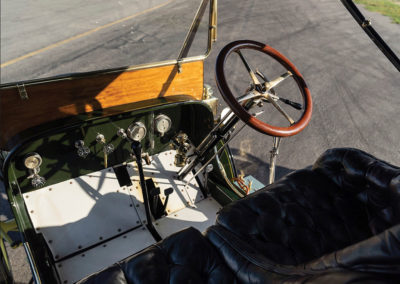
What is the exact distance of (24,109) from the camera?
190 cm

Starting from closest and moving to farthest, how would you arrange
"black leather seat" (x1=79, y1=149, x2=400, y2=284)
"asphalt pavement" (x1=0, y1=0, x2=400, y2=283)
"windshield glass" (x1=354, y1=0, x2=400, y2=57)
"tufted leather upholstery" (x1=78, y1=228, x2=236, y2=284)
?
"black leather seat" (x1=79, y1=149, x2=400, y2=284)
"tufted leather upholstery" (x1=78, y1=228, x2=236, y2=284)
"asphalt pavement" (x1=0, y1=0, x2=400, y2=283)
"windshield glass" (x1=354, y1=0, x2=400, y2=57)

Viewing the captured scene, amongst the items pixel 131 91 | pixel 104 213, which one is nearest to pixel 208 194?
pixel 104 213

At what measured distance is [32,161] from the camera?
6.42ft

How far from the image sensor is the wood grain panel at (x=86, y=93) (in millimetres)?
1881

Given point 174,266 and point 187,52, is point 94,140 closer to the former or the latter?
point 187,52

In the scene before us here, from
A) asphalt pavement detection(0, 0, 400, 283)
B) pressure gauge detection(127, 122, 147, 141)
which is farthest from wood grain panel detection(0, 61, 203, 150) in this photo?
pressure gauge detection(127, 122, 147, 141)

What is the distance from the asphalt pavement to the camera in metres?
2.21

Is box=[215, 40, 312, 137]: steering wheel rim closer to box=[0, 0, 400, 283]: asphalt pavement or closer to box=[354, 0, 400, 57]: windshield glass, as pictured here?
box=[0, 0, 400, 283]: asphalt pavement

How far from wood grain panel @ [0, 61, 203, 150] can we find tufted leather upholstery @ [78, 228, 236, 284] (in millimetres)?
1133

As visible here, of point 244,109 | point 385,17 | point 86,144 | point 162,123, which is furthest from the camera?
point 385,17

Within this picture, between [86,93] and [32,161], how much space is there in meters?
0.57

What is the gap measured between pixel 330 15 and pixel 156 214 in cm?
910

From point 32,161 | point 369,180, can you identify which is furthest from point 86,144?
point 369,180

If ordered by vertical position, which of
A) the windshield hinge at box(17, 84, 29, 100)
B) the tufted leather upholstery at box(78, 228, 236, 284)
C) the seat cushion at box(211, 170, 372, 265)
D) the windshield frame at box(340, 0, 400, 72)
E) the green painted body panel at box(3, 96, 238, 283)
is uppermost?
the windshield frame at box(340, 0, 400, 72)
